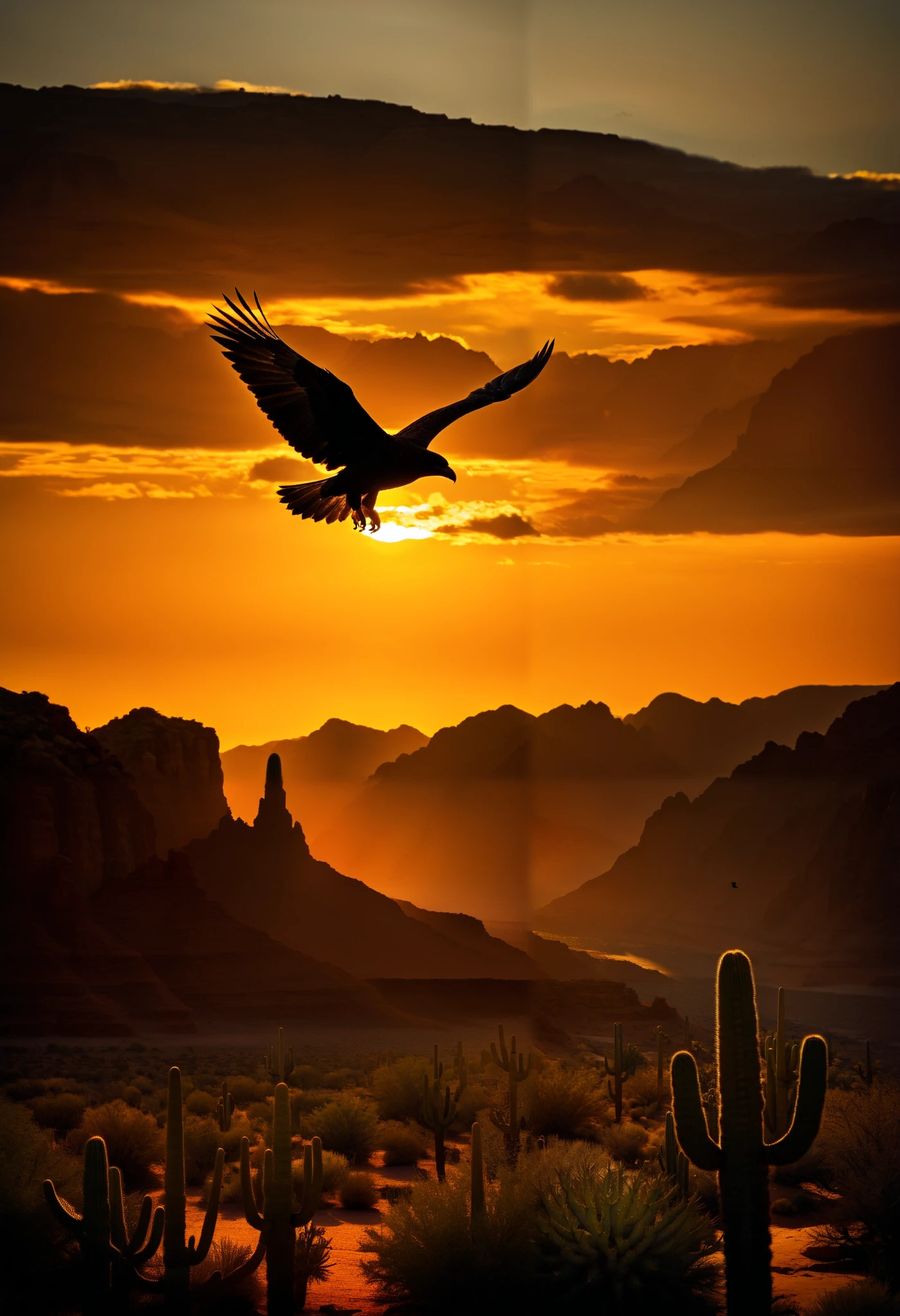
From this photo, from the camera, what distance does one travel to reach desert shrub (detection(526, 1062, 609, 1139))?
28234 millimetres

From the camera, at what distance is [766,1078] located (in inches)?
971

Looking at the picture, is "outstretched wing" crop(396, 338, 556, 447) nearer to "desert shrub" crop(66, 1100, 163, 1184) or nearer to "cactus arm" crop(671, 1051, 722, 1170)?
"cactus arm" crop(671, 1051, 722, 1170)

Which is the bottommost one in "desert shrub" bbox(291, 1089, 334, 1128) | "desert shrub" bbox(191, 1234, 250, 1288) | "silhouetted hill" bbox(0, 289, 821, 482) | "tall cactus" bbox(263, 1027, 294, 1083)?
"desert shrub" bbox(191, 1234, 250, 1288)

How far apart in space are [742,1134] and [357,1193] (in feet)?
37.3

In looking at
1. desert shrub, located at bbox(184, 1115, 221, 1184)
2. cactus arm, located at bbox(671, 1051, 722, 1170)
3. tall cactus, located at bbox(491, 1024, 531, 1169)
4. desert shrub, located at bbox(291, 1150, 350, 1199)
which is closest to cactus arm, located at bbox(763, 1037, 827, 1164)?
cactus arm, located at bbox(671, 1051, 722, 1170)

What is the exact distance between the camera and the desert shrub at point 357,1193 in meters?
22.8

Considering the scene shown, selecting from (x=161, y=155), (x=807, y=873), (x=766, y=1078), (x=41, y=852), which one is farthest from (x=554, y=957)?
(x=766, y=1078)

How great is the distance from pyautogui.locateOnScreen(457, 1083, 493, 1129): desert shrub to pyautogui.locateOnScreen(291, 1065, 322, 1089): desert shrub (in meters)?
12.1

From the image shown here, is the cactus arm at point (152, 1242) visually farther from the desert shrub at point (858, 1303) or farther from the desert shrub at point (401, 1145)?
the desert shrub at point (401, 1145)

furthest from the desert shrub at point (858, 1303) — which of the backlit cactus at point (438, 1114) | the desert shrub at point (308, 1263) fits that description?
the backlit cactus at point (438, 1114)

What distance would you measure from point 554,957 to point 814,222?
3059 inches

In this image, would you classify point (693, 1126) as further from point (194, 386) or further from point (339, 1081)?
point (194, 386)

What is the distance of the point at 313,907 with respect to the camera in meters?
118

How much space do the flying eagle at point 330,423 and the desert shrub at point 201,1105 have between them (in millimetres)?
22769
